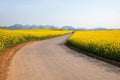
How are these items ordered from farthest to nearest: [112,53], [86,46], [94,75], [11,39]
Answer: [11,39]
[86,46]
[112,53]
[94,75]

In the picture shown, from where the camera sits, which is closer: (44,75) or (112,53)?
(44,75)

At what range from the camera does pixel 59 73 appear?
1324 centimetres

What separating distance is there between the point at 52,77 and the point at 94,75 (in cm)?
223

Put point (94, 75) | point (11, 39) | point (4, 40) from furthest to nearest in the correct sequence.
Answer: point (11, 39) < point (4, 40) < point (94, 75)

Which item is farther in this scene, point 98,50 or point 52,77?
point 98,50

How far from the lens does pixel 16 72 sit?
13742 millimetres

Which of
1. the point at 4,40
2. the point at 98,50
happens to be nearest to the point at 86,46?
the point at 98,50

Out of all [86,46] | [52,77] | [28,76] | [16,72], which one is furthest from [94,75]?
[86,46]

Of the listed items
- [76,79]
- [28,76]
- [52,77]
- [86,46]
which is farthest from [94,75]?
[86,46]

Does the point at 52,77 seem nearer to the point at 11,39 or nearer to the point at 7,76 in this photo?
the point at 7,76

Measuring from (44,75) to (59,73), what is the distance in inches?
37.8

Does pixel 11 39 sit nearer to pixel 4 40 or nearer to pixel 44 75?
pixel 4 40

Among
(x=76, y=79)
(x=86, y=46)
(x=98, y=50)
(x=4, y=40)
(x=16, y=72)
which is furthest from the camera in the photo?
(x=4, y=40)

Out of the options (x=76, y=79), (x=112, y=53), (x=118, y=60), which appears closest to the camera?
(x=76, y=79)
